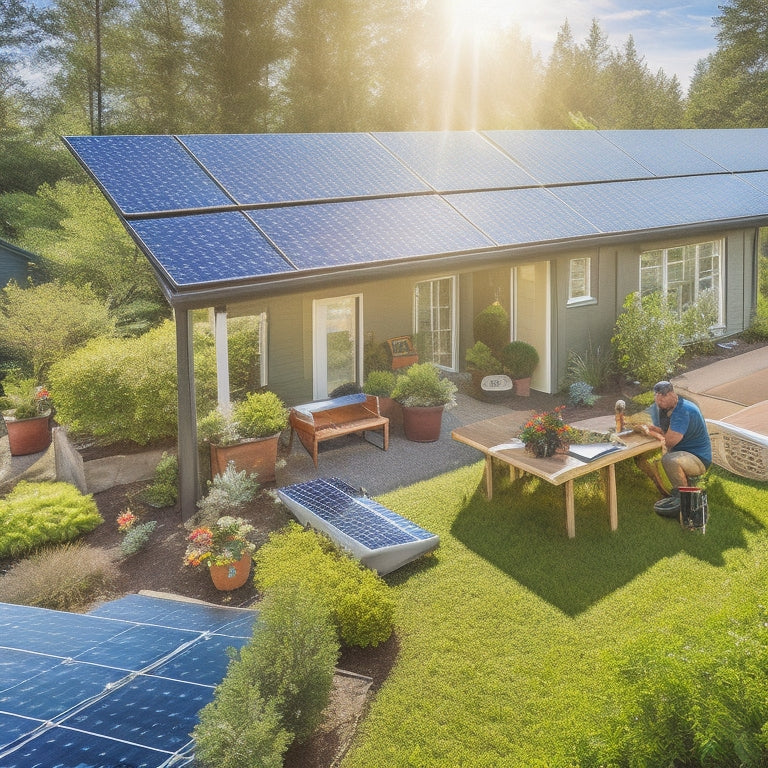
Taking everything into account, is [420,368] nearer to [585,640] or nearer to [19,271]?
[585,640]

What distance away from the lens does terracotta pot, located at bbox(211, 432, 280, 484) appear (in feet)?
25.5

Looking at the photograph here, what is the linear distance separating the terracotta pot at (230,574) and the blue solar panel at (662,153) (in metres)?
11.8

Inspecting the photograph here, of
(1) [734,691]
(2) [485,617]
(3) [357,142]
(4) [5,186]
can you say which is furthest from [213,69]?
(1) [734,691]

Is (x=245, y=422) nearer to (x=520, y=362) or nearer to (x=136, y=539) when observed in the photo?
(x=136, y=539)

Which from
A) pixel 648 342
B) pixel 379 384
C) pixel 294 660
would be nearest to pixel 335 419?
pixel 379 384

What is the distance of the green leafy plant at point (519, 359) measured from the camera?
1136 centimetres

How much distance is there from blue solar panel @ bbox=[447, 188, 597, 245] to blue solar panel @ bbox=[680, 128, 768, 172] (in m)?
6.87

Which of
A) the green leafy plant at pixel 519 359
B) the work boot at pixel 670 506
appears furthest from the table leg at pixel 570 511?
the green leafy plant at pixel 519 359

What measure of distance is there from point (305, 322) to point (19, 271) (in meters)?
10.1

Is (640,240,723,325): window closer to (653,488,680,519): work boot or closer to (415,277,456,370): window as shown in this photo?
(415,277,456,370): window

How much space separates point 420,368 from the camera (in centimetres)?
963

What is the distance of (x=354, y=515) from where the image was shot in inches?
263

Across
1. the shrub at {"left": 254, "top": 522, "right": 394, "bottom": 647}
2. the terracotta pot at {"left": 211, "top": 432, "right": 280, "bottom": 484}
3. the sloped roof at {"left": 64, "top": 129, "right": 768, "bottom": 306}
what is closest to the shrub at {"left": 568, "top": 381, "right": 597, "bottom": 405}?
the sloped roof at {"left": 64, "top": 129, "right": 768, "bottom": 306}

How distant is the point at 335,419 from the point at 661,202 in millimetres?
7433
